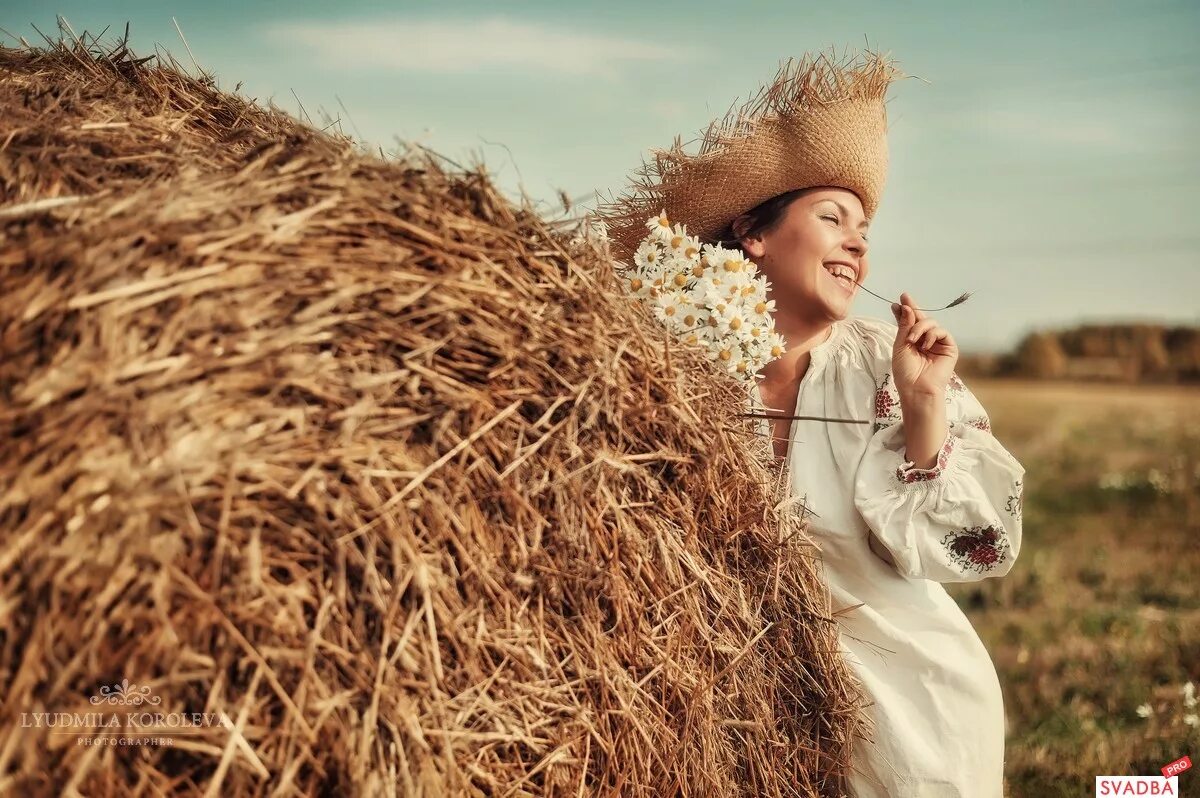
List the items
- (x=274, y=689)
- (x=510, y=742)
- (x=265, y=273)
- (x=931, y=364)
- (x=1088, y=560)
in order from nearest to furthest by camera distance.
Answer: (x=274, y=689) < (x=265, y=273) < (x=510, y=742) < (x=931, y=364) < (x=1088, y=560)

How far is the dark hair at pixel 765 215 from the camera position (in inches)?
133

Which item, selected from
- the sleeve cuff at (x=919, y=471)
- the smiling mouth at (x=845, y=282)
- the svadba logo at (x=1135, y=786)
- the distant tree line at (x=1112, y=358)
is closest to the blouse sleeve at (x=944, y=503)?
the sleeve cuff at (x=919, y=471)

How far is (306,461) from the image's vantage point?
1.73 meters

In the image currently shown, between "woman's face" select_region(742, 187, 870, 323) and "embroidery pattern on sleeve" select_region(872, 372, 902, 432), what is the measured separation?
297 mm

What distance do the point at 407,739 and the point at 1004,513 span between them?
2.01 metres

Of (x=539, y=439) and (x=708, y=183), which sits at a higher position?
(x=708, y=183)

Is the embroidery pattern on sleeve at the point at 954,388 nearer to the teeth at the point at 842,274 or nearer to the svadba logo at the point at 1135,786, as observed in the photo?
the teeth at the point at 842,274

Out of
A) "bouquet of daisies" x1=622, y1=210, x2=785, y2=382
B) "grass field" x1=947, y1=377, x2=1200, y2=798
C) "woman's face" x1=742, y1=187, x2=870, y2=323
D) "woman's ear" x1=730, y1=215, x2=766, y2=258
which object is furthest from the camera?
"grass field" x1=947, y1=377, x2=1200, y2=798

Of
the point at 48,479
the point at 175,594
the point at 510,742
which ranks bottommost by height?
the point at 510,742

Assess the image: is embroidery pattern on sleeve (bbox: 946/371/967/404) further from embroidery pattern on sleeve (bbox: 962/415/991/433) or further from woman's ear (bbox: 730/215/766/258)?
woman's ear (bbox: 730/215/766/258)

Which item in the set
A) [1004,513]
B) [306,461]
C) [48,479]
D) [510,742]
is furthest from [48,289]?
[1004,513]

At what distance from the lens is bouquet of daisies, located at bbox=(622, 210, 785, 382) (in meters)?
2.78

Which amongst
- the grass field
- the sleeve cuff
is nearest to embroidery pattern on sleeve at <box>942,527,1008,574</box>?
the sleeve cuff

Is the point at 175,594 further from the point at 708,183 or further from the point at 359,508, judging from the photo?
the point at 708,183
